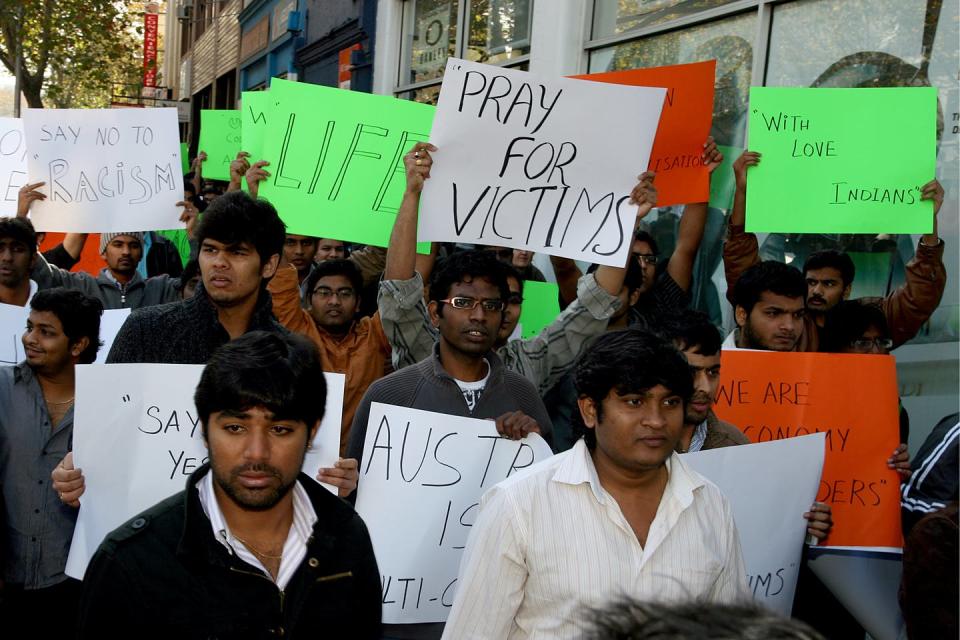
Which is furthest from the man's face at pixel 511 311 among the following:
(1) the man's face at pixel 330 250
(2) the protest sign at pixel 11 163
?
(2) the protest sign at pixel 11 163

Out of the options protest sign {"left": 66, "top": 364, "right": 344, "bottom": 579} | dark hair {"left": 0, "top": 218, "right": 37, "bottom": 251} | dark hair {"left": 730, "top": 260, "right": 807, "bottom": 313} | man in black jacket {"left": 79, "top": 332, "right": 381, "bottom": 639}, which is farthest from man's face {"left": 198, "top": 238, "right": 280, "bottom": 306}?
dark hair {"left": 0, "top": 218, "right": 37, "bottom": 251}

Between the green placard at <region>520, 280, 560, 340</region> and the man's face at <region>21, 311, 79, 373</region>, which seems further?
the green placard at <region>520, 280, 560, 340</region>

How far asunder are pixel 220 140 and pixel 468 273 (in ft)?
15.7

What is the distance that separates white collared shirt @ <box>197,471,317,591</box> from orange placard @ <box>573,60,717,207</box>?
3.13 m

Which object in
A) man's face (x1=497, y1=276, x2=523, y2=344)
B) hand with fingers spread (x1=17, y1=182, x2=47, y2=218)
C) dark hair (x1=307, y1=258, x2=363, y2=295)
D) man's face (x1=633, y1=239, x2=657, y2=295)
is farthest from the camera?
hand with fingers spread (x1=17, y1=182, x2=47, y2=218)

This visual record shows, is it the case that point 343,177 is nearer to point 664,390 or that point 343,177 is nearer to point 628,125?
point 628,125

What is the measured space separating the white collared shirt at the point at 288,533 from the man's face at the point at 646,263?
3074 mm

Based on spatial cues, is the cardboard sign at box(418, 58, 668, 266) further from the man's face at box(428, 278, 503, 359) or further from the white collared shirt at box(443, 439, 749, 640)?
the white collared shirt at box(443, 439, 749, 640)

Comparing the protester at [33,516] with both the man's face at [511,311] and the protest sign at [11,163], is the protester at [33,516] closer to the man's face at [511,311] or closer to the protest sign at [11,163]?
the man's face at [511,311]

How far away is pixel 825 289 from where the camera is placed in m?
4.92

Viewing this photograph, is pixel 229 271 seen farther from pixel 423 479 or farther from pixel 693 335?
pixel 693 335

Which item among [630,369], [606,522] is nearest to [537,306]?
[630,369]

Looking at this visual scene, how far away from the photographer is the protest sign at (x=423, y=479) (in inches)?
136

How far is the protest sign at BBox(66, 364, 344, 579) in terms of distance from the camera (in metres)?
3.20
